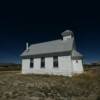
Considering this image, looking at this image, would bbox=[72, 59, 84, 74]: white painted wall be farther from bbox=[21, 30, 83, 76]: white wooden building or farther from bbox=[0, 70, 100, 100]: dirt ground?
bbox=[0, 70, 100, 100]: dirt ground

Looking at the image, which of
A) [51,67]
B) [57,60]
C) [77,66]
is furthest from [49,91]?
[77,66]

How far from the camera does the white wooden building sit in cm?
1752

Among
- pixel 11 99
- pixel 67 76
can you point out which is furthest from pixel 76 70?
pixel 11 99

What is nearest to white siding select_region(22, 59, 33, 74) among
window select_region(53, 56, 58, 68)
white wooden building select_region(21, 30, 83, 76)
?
white wooden building select_region(21, 30, 83, 76)

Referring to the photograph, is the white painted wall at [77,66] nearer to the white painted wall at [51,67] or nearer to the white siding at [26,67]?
the white painted wall at [51,67]

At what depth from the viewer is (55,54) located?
18844mm

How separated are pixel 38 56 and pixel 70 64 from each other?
22.0 feet

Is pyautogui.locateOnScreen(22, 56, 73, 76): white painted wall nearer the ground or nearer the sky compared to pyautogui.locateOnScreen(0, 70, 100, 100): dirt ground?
nearer the sky

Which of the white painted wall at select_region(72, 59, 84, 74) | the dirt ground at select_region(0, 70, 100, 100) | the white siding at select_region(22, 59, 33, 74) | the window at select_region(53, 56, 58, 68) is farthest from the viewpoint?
the white siding at select_region(22, 59, 33, 74)

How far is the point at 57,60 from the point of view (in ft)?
60.6

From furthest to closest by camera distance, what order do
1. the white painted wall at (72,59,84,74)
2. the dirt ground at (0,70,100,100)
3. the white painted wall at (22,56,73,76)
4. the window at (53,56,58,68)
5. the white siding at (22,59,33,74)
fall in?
the white siding at (22,59,33,74)
the white painted wall at (72,59,84,74)
the window at (53,56,58,68)
the white painted wall at (22,56,73,76)
the dirt ground at (0,70,100,100)

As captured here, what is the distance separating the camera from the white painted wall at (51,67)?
56.7 feet

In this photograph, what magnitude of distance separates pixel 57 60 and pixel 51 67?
1.62m

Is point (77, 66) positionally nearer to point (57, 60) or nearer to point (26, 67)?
point (57, 60)
